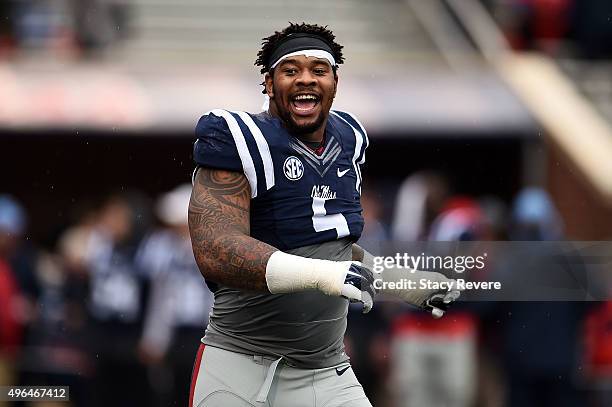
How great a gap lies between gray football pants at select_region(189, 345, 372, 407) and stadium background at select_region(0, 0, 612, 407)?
10.9ft

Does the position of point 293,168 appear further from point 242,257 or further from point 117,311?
point 117,311

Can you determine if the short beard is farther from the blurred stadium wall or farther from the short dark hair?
the blurred stadium wall

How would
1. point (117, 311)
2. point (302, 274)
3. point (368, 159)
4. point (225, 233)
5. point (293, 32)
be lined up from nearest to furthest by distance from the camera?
1. point (302, 274)
2. point (225, 233)
3. point (293, 32)
4. point (117, 311)
5. point (368, 159)

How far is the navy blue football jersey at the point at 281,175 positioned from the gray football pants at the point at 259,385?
0.35 meters

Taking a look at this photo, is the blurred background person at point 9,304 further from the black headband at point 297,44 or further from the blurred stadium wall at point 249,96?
the black headband at point 297,44

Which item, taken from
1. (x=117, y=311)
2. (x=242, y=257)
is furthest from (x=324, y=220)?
(x=117, y=311)

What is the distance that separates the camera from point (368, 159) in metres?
11.2

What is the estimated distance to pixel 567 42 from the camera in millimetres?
11398

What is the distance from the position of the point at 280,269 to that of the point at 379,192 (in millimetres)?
6188

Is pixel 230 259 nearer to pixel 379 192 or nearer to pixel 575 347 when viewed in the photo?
pixel 575 347

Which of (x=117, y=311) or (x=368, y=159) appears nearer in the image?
(x=117, y=311)

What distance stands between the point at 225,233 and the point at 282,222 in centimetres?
24

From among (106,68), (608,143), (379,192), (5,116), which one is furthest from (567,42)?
(5,116)

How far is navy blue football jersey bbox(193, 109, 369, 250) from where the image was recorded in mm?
3949
